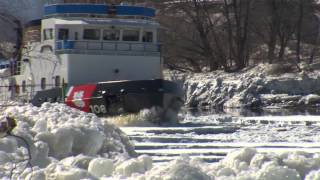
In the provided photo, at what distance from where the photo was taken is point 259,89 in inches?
2064

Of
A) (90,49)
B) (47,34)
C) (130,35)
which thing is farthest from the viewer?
(47,34)

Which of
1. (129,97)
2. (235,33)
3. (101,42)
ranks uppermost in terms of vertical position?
(235,33)

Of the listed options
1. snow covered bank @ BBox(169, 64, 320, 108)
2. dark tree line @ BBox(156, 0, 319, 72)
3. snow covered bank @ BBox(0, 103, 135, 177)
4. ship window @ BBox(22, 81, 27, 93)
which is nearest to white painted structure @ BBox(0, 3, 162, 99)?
ship window @ BBox(22, 81, 27, 93)

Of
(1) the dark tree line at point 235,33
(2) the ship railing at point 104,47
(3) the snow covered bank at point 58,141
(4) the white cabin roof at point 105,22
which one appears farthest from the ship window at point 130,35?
(1) the dark tree line at point 235,33

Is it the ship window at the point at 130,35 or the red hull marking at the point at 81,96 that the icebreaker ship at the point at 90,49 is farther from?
the red hull marking at the point at 81,96

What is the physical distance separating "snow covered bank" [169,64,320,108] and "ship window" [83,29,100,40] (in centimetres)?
1926

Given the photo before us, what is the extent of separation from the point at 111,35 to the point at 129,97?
5.05 m

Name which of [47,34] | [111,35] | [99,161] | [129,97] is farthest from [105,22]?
[99,161]

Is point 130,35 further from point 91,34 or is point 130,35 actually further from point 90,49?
point 90,49

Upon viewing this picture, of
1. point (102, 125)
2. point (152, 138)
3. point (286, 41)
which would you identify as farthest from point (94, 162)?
point (286, 41)

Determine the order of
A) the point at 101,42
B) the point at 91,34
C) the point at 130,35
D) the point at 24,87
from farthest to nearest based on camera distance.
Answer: the point at 24,87, the point at 130,35, the point at 91,34, the point at 101,42

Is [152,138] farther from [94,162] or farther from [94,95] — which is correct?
[94,162]

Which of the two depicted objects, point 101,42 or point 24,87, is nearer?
point 101,42

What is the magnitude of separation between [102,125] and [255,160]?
4.35m
